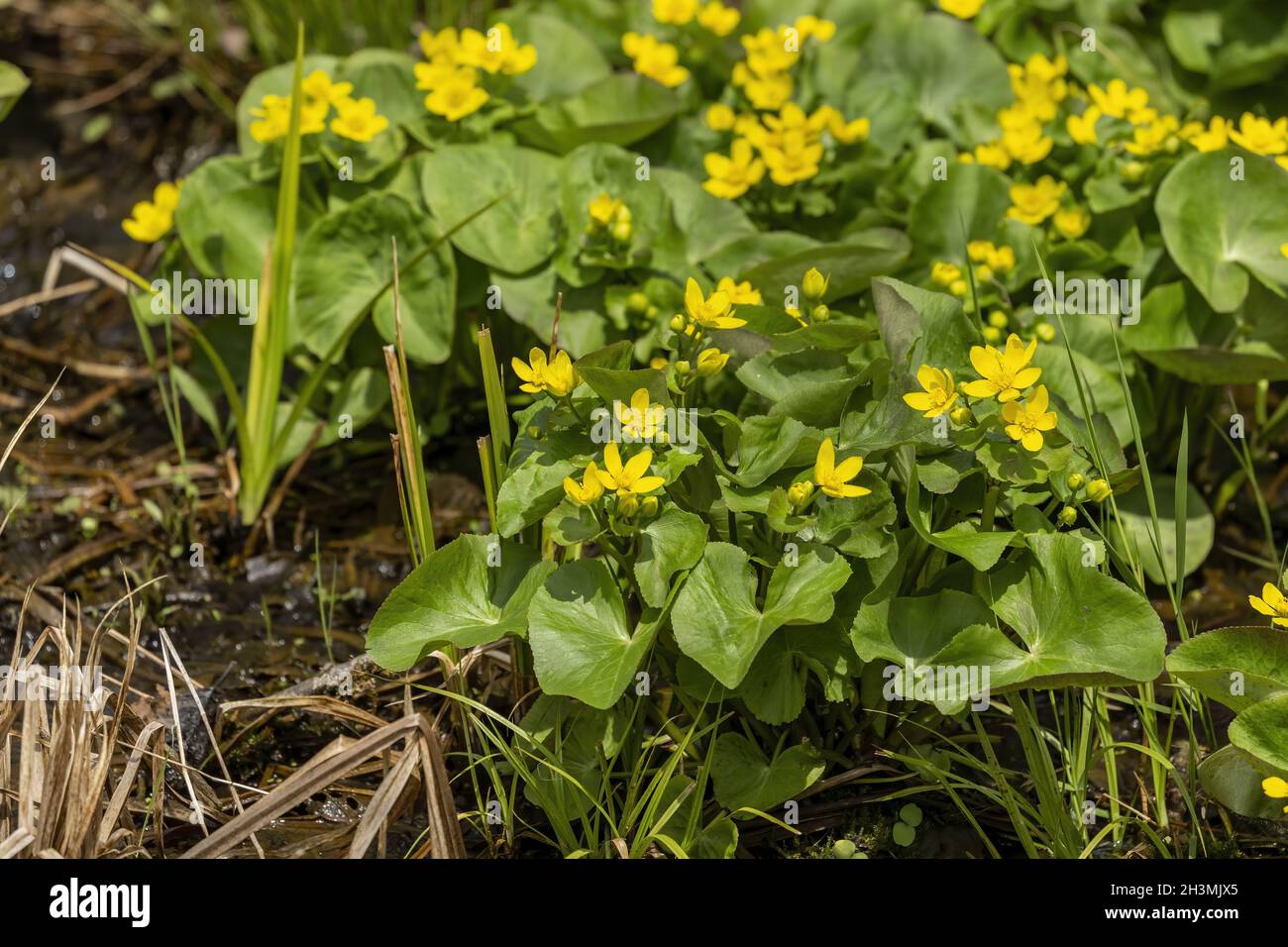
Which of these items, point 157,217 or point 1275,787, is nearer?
point 1275,787

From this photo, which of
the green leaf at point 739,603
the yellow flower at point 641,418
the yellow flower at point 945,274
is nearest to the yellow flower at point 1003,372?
the green leaf at point 739,603

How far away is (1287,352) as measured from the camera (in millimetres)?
2625

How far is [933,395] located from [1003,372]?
99 millimetres

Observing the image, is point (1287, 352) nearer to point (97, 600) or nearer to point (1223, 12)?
point (1223, 12)

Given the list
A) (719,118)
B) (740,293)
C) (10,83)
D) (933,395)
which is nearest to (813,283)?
(740,293)

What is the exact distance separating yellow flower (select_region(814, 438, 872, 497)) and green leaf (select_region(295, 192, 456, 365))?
1.09 meters

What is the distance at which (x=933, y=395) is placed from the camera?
1838 millimetres

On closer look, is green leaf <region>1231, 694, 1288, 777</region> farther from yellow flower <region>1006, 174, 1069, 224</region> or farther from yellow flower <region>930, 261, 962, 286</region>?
yellow flower <region>1006, 174, 1069, 224</region>

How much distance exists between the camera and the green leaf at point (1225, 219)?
2.55 m

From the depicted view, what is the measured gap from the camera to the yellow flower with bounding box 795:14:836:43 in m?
3.02

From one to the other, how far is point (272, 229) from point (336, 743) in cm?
130

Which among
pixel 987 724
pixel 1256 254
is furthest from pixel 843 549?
pixel 1256 254

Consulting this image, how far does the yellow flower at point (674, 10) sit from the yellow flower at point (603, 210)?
0.71 m

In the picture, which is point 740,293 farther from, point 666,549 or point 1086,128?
point 1086,128
